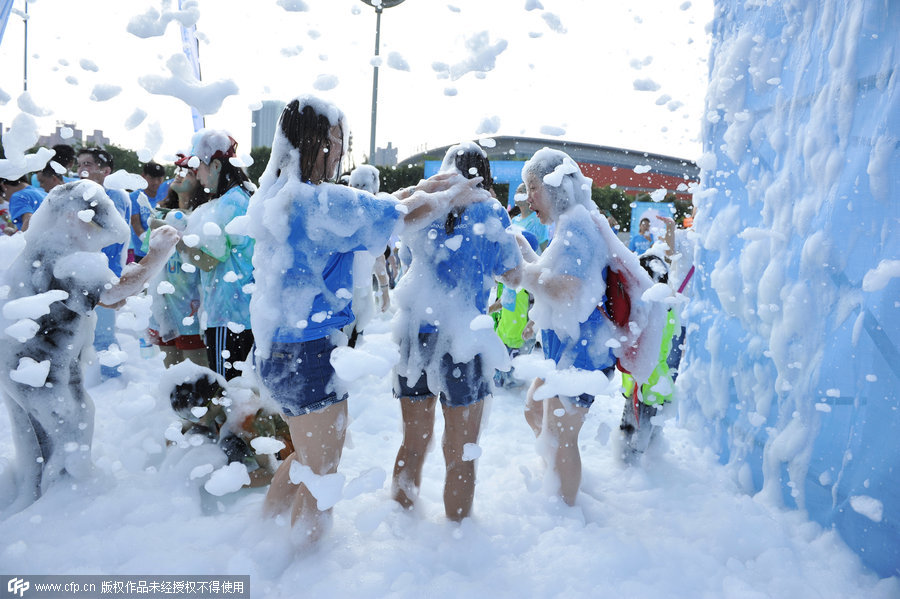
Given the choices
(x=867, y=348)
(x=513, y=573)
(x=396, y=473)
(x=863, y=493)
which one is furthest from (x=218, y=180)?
(x=863, y=493)

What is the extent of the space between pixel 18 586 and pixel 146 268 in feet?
4.17

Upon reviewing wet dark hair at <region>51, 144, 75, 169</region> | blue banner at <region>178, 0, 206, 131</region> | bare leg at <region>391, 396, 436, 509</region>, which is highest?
blue banner at <region>178, 0, 206, 131</region>

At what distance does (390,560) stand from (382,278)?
8.65 ft

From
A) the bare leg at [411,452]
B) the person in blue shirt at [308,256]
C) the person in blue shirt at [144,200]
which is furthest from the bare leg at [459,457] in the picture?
the person in blue shirt at [144,200]

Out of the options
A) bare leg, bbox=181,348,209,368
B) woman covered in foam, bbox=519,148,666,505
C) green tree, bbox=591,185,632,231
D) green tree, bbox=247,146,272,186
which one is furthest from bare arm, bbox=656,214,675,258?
green tree, bbox=247,146,272,186

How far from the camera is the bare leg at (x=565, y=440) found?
Result: 8.77ft

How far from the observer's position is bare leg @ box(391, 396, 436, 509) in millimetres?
2555

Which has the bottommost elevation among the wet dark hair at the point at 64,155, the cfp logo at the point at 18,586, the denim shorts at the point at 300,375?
the cfp logo at the point at 18,586

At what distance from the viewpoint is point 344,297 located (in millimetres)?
2045

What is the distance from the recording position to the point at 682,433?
12.7 feet

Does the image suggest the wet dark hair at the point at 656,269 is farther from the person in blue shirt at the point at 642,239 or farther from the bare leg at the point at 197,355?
the person in blue shirt at the point at 642,239

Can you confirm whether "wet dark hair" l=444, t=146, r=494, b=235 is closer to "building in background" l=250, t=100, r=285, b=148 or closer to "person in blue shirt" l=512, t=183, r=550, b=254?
"building in background" l=250, t=100, r=285, b=148

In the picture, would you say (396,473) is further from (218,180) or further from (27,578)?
(218,180)

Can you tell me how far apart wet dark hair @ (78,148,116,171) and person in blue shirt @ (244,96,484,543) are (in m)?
2.77
